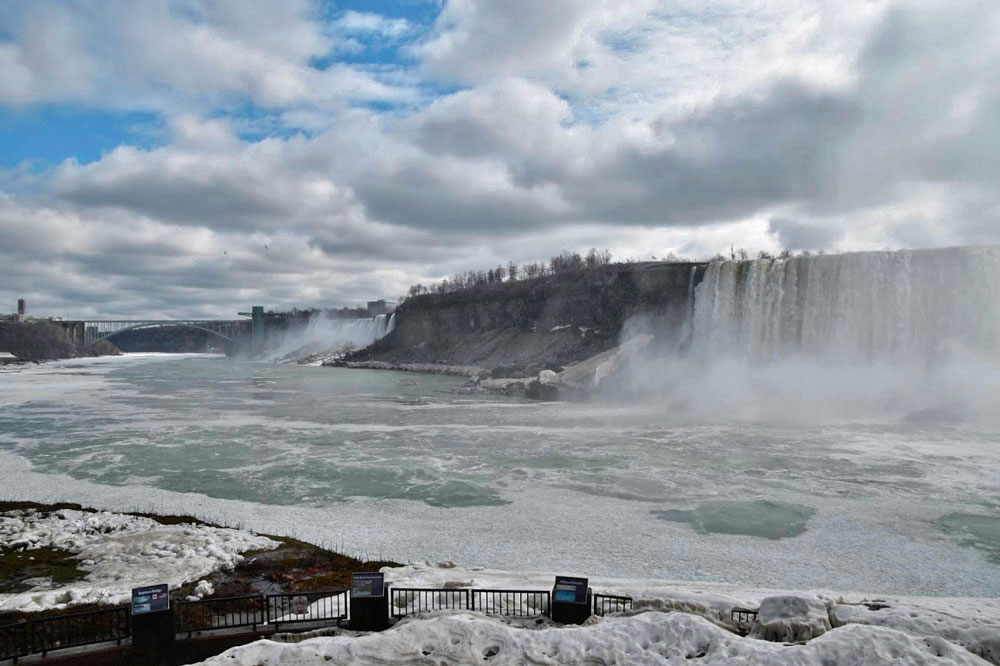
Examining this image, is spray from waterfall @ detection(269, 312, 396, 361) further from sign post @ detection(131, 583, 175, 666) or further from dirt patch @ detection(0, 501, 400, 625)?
sign post @ detection(131, 583, 175, 666)

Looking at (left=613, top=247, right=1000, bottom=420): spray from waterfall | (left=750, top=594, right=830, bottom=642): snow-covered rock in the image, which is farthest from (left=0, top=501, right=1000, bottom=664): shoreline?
(left=613, top=247, right=1000, bottom=420): spray from waterfall

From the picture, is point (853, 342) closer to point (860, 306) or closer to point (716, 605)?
point (860, 306)

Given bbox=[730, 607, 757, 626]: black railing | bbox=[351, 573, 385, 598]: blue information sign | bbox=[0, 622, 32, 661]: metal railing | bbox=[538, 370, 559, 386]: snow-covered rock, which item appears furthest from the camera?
bbox=[538, 370, 559, 386]: snow-covered rock

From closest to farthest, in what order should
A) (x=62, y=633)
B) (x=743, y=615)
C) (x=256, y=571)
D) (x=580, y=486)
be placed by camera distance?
(x=62, y=633) < (x=743, y=615) < (x=256, y=571) < (x=580, y=486)

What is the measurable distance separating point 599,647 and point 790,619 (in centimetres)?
238

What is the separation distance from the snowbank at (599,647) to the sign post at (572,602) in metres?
0.35

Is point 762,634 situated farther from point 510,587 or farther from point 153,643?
point 153,643

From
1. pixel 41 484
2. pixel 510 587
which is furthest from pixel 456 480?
pixel 41 484

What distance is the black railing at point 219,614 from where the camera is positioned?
8500 mm

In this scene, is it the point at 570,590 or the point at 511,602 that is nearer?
the point at 570,590

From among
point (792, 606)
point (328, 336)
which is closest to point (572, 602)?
point (792, 606)

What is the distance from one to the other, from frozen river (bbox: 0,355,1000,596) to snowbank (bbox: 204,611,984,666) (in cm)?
342

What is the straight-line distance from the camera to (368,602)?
8438mm

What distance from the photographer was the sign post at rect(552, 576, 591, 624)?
27.6 ft
